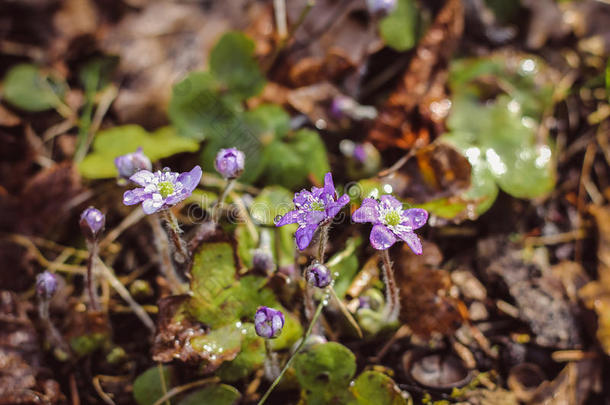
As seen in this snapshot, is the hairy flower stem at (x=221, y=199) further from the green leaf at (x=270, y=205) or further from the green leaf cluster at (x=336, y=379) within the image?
the green leaf cluster at (x=336, y=379)

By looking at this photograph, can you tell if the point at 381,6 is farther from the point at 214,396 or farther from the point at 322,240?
the point at 214,396

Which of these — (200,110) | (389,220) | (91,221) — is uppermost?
(200,110)

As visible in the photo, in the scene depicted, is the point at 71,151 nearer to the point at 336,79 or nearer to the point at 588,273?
the point at 336,79

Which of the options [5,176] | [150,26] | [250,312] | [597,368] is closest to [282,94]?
[150,26]

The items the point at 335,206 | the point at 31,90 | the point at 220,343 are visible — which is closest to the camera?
the point at 335,206

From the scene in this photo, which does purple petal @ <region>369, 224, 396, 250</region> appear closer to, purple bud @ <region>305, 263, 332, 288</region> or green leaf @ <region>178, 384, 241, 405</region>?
purple bud @ <region>305, 263, 332, 288</region>

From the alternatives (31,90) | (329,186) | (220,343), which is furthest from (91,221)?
(31,90)

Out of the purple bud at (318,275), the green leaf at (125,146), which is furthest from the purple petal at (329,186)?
the green leaf at (125,146)
